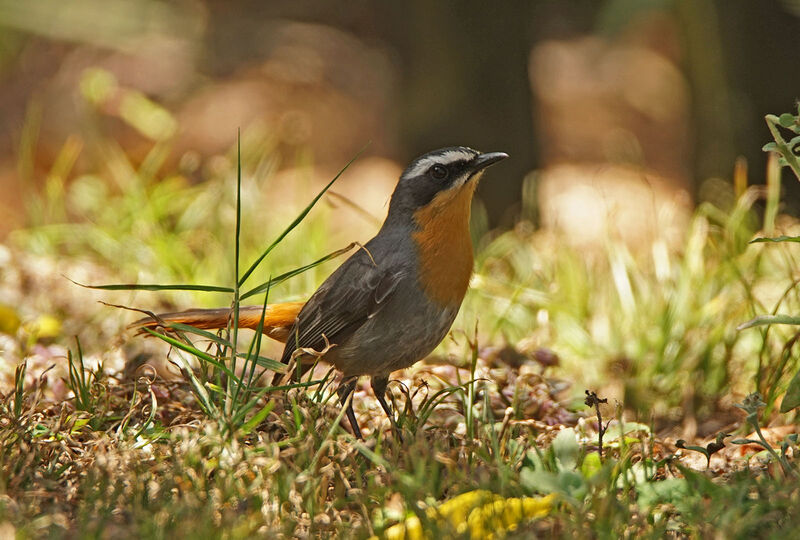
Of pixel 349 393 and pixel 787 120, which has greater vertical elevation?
pixel 787 120

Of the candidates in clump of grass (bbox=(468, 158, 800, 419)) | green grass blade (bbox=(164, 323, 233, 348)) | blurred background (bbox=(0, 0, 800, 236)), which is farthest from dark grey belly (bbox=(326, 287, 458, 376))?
blurred background (bbox=(0, 0, 800, 236))

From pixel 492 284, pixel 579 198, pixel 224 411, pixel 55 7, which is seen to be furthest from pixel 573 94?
pixel 224 411

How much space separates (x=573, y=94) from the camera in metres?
12.8

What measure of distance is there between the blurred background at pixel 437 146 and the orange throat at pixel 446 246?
0.90 meters

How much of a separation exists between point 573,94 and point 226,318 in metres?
9.33

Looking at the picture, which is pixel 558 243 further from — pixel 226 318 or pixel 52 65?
pixel 52 65

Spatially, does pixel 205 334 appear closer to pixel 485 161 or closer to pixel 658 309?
pixel 485 161

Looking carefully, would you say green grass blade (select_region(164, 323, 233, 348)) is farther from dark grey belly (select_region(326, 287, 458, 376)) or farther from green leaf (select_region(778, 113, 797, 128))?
green leaf (select_region(778, 113, 797, 128))

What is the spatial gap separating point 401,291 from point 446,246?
0.26 meters

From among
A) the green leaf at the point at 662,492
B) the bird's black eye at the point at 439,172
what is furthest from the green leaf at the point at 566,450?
the bird's black eye at the point at 439,172

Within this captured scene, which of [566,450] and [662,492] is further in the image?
[566,450]

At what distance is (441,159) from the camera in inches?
169

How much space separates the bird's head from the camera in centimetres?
425

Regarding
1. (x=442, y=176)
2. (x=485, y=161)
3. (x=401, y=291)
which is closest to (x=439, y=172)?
(x=442, y=176)
